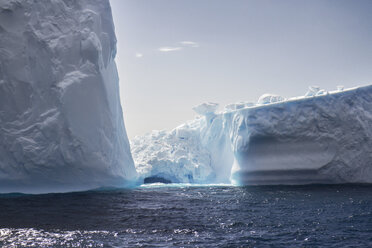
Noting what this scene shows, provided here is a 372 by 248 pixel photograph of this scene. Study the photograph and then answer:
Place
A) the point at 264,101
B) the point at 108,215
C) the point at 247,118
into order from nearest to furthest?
the point at 108,215
the point at 247,118
the point at 264,101

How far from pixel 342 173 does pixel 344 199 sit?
633 cm

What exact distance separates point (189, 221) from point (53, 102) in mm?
9895

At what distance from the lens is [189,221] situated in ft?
30.3

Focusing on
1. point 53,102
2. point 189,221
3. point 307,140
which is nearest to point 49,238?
point 189,221

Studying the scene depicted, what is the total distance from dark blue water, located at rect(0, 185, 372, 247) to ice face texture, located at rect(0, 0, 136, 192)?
2706 mm

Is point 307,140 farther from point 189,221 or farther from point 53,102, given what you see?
point 53,102

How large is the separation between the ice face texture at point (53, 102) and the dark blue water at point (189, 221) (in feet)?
8.88

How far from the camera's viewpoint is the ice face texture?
50.1ft

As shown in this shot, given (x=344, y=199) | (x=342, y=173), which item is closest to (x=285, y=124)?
(x=342, y=173)

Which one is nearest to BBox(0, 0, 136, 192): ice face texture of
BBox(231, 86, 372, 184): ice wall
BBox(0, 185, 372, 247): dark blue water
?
BBox(0, 185, 372, 247): dark blue water

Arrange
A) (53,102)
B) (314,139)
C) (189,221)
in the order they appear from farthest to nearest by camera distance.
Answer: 1. (314,139)
2. (53,102)
3. (189,221)

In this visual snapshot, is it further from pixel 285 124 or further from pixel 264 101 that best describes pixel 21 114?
pixel 264 101

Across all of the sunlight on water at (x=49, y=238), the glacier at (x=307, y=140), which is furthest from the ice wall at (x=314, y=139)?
the sunlight on water at (x=49, y=238)

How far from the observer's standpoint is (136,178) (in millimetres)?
20797
